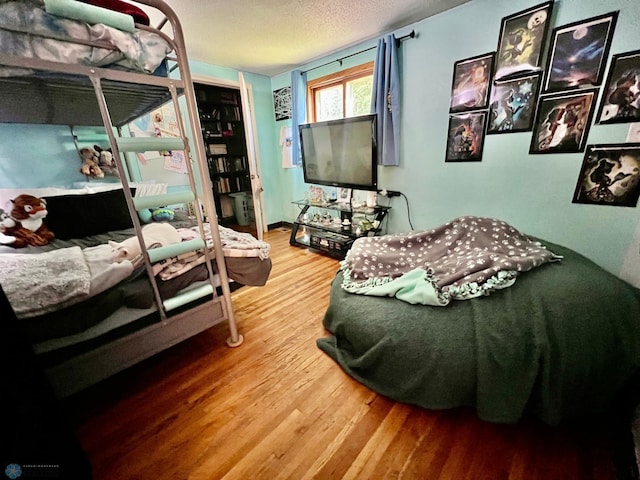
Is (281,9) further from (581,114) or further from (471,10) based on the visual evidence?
(581,114)

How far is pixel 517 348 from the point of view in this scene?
1077 millimetres

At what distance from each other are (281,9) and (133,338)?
8.33 ft

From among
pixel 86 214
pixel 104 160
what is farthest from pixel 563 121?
pixel 104 160

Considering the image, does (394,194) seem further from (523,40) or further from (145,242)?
(145,242)

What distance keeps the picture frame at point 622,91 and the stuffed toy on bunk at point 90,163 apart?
13.3ft

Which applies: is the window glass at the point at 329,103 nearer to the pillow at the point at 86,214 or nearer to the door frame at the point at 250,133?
the door frame at the point at 250,133

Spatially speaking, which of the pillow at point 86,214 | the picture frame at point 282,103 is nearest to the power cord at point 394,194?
the picture frame at point 282,103

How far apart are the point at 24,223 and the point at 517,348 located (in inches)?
114

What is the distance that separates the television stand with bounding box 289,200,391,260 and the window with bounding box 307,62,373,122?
119 cm

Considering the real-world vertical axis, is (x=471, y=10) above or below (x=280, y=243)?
above

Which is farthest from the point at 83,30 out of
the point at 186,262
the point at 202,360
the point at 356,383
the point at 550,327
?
the point at 550,327

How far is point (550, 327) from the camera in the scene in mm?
1104

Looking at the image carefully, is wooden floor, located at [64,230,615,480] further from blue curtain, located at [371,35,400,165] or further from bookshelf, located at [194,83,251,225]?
bookshelf, located at [194,83,251,225]

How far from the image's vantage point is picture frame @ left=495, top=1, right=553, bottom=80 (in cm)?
169
